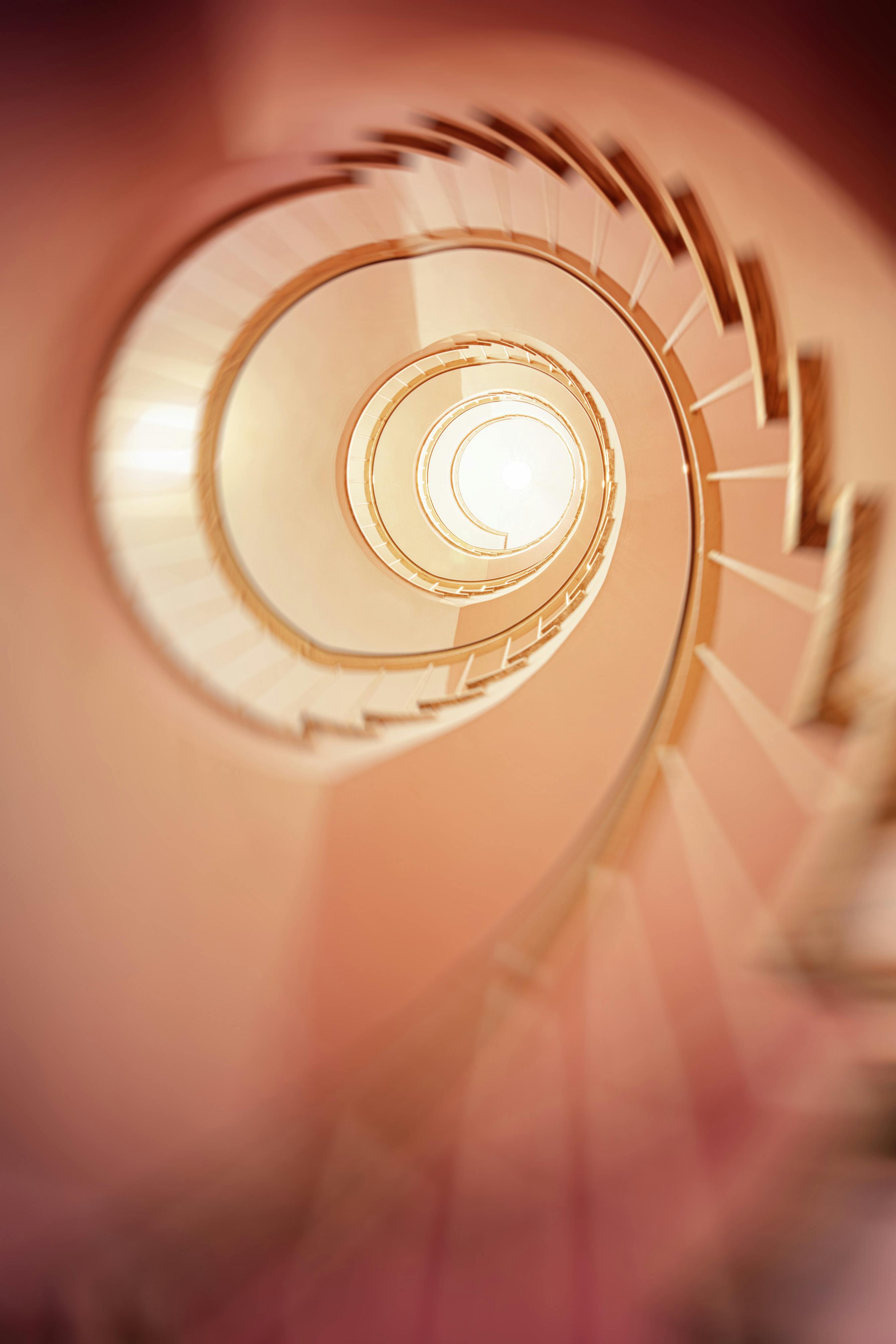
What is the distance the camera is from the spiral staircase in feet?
7.07

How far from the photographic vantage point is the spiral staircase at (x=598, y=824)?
84.8 inches

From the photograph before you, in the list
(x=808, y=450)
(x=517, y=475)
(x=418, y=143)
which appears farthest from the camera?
(x=517, y=475)

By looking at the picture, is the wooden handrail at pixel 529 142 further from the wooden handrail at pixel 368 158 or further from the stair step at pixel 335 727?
the stair step at pixel 335 727

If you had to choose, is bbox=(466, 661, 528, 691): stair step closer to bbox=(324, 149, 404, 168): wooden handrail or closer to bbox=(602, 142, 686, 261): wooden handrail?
bbox=(602, 142, 686, 261): wooden handrail

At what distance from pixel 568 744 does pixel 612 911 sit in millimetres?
806

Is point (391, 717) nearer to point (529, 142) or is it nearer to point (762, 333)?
point (762, 333)

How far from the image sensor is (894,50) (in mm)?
1397

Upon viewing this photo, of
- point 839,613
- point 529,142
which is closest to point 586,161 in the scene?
point 529,142

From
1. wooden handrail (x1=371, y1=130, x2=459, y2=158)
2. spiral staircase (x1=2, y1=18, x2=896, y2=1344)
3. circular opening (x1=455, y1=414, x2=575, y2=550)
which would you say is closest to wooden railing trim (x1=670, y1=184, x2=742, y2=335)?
spiral staircase (x1=2, y1=18, x2=896, y2=1344)

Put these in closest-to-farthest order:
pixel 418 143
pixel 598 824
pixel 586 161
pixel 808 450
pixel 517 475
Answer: pixel 808 450 < pixel 586 161 < pixel 418 143 < pixel 598 824 < pixel 517 475

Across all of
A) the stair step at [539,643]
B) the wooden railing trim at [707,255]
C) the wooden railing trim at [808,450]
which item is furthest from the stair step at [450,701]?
the wooden railing trim at [707,255]

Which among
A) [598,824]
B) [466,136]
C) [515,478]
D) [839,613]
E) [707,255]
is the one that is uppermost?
[515,478]

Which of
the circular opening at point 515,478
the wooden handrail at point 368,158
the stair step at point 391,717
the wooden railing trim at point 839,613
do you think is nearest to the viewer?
the wooden railing trim at point 839,613

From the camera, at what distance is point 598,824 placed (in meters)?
2.93
